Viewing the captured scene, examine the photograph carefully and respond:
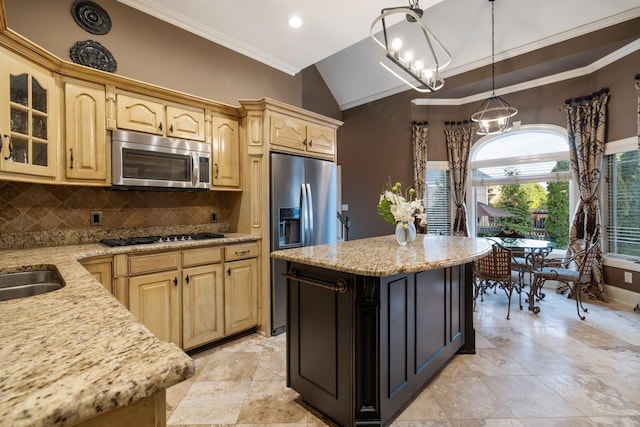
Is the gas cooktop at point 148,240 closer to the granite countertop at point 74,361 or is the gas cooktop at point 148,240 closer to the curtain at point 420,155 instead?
the granite countertop at point 74,361

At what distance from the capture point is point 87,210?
2568mm

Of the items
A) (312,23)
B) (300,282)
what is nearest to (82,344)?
(300,282)

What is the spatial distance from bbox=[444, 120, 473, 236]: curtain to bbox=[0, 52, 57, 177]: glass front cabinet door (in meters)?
5.16

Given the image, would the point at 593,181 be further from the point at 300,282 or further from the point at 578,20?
the point at 300,282

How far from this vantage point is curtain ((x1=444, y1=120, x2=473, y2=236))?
499 cm

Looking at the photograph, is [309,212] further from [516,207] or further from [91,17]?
[516,207]

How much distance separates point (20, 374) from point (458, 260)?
71.6 inches

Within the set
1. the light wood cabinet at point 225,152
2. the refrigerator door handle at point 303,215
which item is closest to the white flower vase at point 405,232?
the refrigerator door handle at point 303,215

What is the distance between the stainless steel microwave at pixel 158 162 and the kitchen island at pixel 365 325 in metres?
1.51

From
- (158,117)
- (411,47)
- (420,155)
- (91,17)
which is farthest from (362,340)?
(411,47)

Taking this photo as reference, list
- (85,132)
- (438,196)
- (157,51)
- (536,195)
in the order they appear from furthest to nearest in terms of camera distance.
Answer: (438,196), (536,195), (157,51), (85,132)

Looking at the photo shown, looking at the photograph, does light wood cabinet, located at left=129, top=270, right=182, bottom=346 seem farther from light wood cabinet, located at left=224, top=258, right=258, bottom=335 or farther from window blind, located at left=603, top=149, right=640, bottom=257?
window blind, located at left=603, top=149, right=640, bottom=257

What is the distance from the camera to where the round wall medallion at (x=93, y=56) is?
2520mm

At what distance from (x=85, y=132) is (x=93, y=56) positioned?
84 cm
